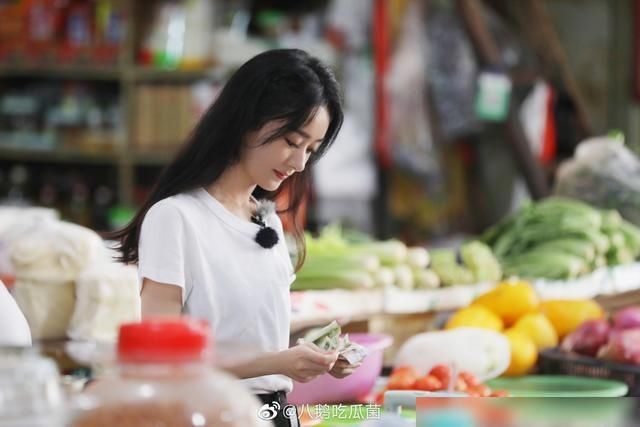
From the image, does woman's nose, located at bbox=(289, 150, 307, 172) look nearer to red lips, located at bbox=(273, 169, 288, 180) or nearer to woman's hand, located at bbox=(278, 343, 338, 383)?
red lips, located at bbox=(273, 169, 288, 180)

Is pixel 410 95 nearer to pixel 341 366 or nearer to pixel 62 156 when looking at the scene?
pixel 62 156

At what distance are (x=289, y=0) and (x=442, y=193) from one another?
1.48 metres

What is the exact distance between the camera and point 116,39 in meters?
7.48

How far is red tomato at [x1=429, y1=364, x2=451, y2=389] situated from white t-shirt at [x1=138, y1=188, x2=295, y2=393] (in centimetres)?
93

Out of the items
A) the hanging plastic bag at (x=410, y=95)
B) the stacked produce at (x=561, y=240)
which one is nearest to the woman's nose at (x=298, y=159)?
the stacked produce at (x=561, y=240)

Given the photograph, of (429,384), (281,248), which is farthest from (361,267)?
(281,248)

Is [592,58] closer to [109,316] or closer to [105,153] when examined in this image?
[105,153]

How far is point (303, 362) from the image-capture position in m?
2.18

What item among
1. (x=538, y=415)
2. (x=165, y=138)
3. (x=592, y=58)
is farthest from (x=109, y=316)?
(x=592, y=58)

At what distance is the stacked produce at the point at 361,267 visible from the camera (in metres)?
4.19

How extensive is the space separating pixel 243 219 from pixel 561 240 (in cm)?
302

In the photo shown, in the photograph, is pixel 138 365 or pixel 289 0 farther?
pixel 289 0

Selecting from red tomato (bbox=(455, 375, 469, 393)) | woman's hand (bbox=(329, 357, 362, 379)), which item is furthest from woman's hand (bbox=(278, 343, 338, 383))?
red tomato (bbox=(455, 375, 469, 393))

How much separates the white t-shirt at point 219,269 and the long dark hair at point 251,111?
6 cm
